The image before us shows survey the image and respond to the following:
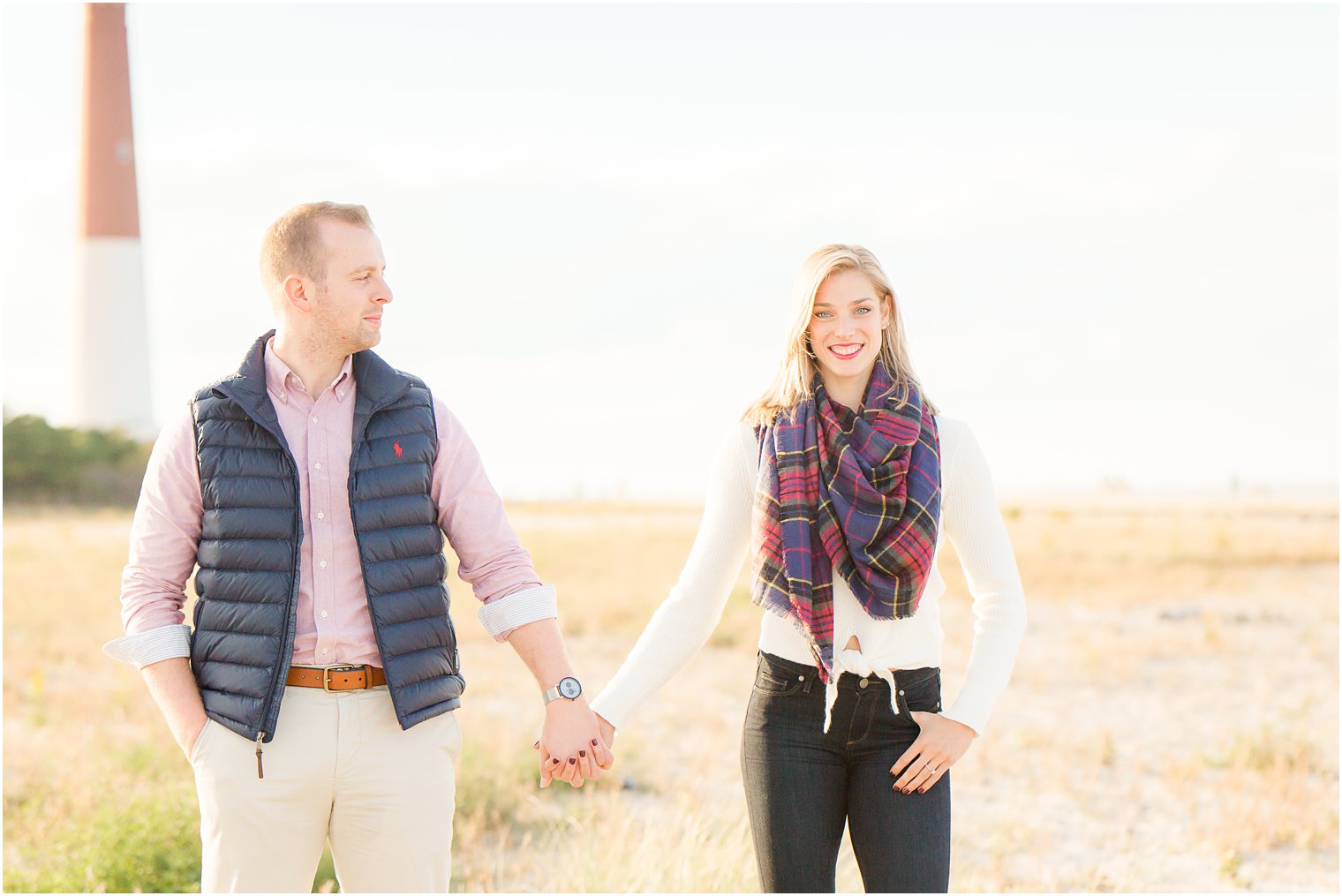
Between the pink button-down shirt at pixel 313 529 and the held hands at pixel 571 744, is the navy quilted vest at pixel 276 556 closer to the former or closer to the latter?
the pink button-down shirt at pixel 313 529

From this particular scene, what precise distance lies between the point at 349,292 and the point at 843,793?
163 centimetres

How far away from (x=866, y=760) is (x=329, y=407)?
4.91 feet

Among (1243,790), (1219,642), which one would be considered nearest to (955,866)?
(1243,790)

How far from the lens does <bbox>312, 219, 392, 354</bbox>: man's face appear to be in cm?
278

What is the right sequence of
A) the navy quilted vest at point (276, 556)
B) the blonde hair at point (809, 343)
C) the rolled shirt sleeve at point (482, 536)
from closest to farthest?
the navy quilted vest at point (276, 556) < the rolled shirt sleeve at point (482, 536) < the blonde hair at point (809, 343)

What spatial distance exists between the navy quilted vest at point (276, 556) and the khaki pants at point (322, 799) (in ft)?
0.22

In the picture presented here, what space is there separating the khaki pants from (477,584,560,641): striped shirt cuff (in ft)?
1.00

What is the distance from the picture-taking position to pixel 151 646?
2.73 m

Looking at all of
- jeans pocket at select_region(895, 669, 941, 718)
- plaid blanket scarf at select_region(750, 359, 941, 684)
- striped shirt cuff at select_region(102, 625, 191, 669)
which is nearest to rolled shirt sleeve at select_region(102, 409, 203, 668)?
striped shirt cuff at select_region(102, 625, 191, 669)

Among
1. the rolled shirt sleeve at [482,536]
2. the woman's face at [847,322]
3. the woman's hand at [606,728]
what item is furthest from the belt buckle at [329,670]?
the woman's face at [847,322]

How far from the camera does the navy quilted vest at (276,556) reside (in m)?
2.68

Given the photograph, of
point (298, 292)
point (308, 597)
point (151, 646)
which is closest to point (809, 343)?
point (298, 292)

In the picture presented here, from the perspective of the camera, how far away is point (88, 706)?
28.1 ft

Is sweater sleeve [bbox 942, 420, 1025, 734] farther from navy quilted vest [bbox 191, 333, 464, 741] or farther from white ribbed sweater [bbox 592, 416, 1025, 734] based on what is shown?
navy quilted vest [bbox 191, 333, 464, 741]
